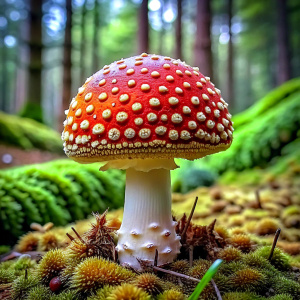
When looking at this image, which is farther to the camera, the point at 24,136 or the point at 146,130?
the point at 24,136

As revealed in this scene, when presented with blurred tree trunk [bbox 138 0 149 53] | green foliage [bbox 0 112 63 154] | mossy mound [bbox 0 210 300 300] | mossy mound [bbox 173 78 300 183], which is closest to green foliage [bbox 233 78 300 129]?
mossy mound [bbox 173 78 300 183]

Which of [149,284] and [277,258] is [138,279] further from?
[277,258]

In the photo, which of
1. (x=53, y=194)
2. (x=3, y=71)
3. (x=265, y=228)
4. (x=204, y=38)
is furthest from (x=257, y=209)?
(x=3, y=71)

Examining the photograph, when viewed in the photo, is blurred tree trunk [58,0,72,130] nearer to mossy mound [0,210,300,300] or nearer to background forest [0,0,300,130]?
background forest [0,0,300,130]

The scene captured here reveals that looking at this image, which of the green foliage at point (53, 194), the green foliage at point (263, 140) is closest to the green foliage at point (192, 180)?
the green foliage at point (263, 140)

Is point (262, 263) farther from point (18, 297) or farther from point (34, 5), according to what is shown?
point (34, 5)

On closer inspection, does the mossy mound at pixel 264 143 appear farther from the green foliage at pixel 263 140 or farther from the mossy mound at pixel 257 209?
the mossy mound at pixel 257 209
